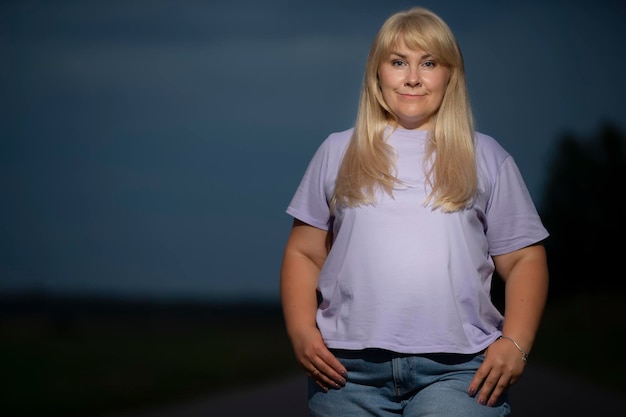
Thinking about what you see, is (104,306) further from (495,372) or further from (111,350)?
(495,372)

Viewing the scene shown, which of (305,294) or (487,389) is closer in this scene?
(487,389)

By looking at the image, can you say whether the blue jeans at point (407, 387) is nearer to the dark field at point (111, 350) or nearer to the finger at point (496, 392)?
the finger at point (496, 392)

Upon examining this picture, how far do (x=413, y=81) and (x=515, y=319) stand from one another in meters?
0.47

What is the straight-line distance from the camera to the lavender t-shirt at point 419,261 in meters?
1.85

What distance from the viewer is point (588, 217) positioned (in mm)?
4824

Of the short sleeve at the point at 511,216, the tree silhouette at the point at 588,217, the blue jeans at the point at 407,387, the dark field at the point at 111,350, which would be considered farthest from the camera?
the tree silhouette at the point at 588,217

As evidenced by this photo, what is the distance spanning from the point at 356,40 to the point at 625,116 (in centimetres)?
126

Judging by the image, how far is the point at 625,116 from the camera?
15.4ft

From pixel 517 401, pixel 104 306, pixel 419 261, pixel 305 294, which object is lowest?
pixel 517 401

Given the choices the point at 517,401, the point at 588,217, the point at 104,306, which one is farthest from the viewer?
the point at 588,217

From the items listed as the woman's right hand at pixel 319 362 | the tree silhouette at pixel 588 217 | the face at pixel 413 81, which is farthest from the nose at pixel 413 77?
the tree silhouette at pixel 588 217

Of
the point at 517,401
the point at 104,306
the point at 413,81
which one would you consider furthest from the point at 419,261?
the point at 517,401

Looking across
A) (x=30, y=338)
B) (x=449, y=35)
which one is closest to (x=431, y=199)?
(x=449, y=35)

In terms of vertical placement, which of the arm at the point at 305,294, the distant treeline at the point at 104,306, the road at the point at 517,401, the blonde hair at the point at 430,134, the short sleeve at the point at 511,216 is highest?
the blonde hair at the point at 430,134
